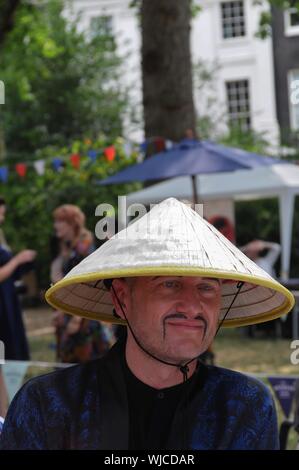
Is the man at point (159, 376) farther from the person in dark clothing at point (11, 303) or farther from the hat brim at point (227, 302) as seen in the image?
the person in dark clothing at point (11, 303)

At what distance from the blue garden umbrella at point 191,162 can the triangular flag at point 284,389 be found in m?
2.95

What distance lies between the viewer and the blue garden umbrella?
27.6 ft

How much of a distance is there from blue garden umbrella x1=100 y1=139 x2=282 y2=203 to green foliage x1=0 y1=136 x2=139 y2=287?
29.9 ft

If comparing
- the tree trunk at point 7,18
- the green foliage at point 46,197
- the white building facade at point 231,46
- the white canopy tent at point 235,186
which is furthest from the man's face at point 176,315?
the white building facade at point 231,46

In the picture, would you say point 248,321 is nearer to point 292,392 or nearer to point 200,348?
point 200,348

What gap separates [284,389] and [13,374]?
77.6 inches

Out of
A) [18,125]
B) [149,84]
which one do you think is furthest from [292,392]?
[18,125]

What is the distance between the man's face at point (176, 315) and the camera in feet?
7.28

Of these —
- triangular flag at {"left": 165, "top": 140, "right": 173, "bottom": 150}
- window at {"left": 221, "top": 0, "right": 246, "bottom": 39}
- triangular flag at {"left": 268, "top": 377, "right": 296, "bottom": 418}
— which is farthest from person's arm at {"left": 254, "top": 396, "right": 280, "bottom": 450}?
window at {"left": 221, "top": 0, "right": 246, "bottom": 39}

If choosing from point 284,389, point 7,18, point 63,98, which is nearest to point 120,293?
point 284,389

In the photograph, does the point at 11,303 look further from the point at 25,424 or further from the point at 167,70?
the point at 25,424

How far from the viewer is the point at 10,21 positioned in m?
13.7

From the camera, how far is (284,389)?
5785 mm
